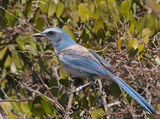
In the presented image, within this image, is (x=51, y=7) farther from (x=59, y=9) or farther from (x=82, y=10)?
(x=82, y=10)

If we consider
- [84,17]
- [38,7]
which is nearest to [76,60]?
[84,17]

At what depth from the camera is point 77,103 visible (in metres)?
3.94

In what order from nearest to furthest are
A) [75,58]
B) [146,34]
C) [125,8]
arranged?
[146,34] < [125,8] < [75,58]

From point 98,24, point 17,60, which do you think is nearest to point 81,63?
point 98,24

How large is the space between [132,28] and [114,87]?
2.81ft

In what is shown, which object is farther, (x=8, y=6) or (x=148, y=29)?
(x=8, y=6)

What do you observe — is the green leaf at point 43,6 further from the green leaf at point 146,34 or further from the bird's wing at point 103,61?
the green leaf at point 146,34

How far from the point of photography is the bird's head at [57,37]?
178 inches

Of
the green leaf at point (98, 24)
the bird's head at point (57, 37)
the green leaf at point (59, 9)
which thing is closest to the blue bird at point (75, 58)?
the bird's head at point (57, 37)

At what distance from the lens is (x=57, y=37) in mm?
4691

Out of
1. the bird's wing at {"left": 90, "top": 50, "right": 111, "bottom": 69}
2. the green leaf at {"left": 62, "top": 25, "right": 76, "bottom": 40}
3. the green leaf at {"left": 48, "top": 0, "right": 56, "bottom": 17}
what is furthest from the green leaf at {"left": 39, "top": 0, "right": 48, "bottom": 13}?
the bird's wing at {"left": 90, "top": 50, "right": 111, "bottom": 69}

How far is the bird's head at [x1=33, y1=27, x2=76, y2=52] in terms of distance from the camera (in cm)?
452

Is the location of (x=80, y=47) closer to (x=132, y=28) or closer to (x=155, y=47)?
(x=132, y=28)

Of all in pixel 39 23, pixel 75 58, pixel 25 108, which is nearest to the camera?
pixel 25 108
